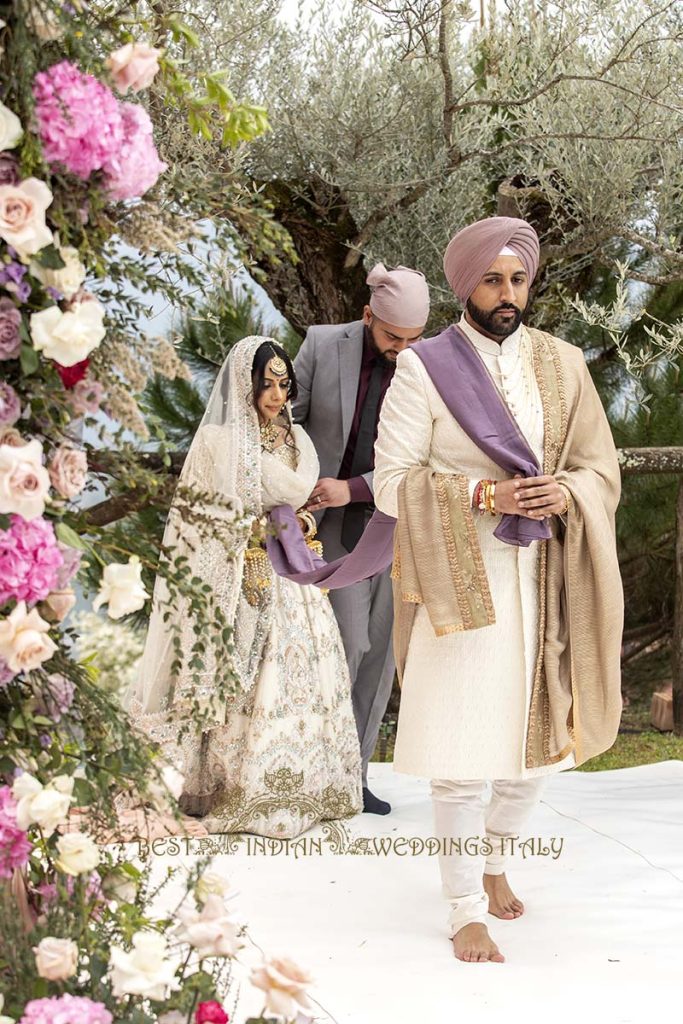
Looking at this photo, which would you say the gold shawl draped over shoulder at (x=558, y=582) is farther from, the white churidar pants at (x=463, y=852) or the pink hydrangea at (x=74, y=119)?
the pink hydrangea at (x=74, y=119)

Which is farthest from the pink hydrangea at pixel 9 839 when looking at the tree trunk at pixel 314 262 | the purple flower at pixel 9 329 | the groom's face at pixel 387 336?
the tree trunk at pixel 314 262

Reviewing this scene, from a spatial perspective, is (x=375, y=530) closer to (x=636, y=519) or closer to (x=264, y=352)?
(x=264, y=352)

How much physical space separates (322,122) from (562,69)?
3.29 ft

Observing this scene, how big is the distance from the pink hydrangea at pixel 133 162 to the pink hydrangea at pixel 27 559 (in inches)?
18.0

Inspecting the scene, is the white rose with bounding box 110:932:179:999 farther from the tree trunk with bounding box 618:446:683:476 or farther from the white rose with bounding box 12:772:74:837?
the tree trunk with bounding box 618:446:683:476

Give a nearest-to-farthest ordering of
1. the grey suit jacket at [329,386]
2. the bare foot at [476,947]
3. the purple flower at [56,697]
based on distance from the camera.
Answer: the purple flower at [56,697]
the bare foot at [476,947]
the grey suit jacket at [329,386]

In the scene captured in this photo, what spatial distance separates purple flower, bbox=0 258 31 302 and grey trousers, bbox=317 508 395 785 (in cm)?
288

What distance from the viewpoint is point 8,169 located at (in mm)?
1666

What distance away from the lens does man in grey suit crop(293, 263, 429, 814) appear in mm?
4371

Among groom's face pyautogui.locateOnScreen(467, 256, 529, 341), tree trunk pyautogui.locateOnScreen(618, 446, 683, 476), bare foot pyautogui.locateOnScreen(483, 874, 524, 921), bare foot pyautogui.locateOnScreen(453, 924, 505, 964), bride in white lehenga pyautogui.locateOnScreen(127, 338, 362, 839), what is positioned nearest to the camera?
bare foot pyautogui.locateOnScreen(453, 924, 505, 964)

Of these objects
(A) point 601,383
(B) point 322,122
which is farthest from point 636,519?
(B) point 322,122

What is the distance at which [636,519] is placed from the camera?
269 inches

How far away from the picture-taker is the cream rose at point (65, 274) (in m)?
1.66

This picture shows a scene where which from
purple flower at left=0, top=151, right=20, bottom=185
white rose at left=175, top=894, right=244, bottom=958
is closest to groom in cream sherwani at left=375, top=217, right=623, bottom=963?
white rose at left=175, top=894, right=244, bottom=958
